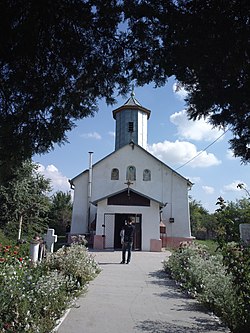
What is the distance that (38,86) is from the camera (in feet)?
12.9

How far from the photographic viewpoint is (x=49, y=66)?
3971 mm

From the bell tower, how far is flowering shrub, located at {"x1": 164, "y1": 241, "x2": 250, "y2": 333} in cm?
2086

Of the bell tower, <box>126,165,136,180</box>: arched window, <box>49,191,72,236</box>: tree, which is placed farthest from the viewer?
<box>49,191,72,236</box>: tree

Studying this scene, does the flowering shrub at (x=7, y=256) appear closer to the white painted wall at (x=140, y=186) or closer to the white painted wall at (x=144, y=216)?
the white painted wall at (x=144, y=216)

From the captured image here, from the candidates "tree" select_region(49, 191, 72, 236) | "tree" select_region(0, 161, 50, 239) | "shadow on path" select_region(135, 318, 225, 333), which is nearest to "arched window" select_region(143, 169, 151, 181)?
"tree" select_region(0, 161, 50, 239)

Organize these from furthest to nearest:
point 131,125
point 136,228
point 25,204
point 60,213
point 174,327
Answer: point 60,213
point 131,125
point 136,228
point 25,204
point 174,327

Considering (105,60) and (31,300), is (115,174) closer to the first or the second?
(31,300)

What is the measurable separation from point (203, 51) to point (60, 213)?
3860cm

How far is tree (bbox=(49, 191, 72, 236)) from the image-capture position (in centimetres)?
3875

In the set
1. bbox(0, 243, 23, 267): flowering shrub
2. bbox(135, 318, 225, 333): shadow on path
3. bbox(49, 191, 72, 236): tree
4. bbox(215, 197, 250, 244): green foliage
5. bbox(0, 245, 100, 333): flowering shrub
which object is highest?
bbox(49, 191, 72, 236): tree

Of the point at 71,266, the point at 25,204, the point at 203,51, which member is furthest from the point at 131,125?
the point at 203,51

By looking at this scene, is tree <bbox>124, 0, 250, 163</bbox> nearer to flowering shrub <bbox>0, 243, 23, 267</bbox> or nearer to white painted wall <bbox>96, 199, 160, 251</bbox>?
flowering shrub <bbox>0, 243, 23, 267</bbox>

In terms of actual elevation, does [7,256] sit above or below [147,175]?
below

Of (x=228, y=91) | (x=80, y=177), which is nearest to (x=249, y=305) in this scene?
(x=228, y=91)
